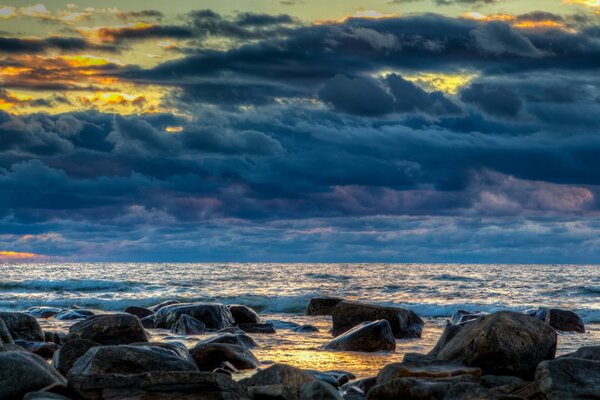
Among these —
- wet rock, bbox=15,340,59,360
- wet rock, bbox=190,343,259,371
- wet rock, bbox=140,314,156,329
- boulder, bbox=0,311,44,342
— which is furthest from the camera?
wet rock, bbox=140,314,156,329

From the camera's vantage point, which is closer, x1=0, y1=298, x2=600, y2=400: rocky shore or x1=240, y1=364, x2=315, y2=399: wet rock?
x1=0, y1=298, x2=600, y2=400: rocky shore

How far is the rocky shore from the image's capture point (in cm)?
810

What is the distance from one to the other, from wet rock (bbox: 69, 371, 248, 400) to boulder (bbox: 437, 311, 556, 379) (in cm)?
475

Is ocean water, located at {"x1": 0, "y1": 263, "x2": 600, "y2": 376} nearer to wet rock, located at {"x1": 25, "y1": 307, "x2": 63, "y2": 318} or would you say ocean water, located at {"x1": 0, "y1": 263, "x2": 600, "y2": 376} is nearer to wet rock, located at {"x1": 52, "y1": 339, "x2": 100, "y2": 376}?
wet rock, located at {"x1": 25, "y1": 307, "x2": 63, "y2": 318}

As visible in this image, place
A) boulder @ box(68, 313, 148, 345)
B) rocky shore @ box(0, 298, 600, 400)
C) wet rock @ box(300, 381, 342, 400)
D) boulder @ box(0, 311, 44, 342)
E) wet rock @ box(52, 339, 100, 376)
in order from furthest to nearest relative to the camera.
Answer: boulder @ box(0, 311, 44, 342) < boulder @ box(68, 313, 148, 345) < wet rock @ box(52, 339, 100, 376) < wet rock @ box(300, 381, 342, 400) < rocky shore @ box(0, 298, 600, 400)

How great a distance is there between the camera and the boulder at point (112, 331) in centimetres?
1520

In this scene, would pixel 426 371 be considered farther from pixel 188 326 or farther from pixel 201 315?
pixel 201 315

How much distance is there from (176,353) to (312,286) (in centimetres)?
3976

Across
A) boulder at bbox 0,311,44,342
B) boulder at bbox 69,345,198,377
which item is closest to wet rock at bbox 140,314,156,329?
boulder at bbox 0,311,44,342

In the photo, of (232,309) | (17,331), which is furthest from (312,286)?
(17,331)

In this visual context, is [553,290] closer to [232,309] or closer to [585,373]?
[232,309]

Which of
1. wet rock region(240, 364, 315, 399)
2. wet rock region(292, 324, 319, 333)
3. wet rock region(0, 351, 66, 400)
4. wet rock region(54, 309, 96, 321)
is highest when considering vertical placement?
wet rock region(0, 351, 66, 400)

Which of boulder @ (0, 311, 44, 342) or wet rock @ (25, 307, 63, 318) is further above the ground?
boulder @ (0, 311, 44, 342)

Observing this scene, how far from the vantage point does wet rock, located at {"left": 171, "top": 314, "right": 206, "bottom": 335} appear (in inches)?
792
